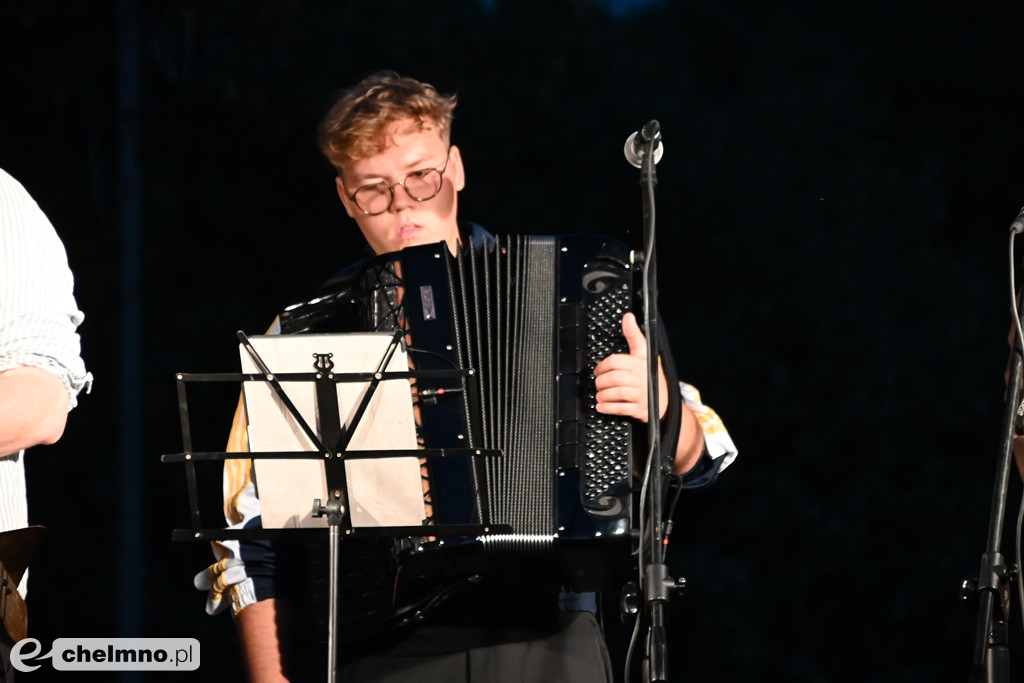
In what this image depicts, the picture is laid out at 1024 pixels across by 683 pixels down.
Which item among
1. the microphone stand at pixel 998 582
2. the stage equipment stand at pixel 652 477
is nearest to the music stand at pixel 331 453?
the stage equipment stand at pixel 652 477

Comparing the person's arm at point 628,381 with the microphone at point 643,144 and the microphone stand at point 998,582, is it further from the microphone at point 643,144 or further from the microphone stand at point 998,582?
the microphone stand at point 998,582

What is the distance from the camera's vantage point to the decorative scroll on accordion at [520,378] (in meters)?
2.71

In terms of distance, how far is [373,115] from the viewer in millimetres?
3283

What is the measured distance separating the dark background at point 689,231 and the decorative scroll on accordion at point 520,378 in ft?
10.3

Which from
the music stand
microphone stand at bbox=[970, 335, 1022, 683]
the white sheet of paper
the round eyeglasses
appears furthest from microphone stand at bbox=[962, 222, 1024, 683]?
the round eyeglasses

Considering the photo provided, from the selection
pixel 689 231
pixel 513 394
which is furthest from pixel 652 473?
pixel 689 231

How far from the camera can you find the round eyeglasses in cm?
324

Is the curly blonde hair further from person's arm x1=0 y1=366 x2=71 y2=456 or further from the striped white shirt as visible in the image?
person's arm x1=0 y1=366 x2=71 y2=456

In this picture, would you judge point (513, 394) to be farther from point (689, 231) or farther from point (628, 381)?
point (689, 231)

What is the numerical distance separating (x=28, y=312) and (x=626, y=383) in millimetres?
1123

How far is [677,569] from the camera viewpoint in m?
5.92

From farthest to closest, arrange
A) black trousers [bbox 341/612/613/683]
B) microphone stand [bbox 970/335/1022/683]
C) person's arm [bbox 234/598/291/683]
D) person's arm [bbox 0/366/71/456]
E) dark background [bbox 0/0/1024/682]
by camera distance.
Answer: dark background [bbox 0/0/1024/682], person's arm [bbox 234/598/291/683], black trousers [bbox 341/612/613/683], microphone stand [bbox 970/335/1022/683], person's arm [bbox 0/366/71/456]

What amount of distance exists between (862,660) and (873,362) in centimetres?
123

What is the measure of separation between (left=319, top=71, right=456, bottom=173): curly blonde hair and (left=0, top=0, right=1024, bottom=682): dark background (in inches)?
102
